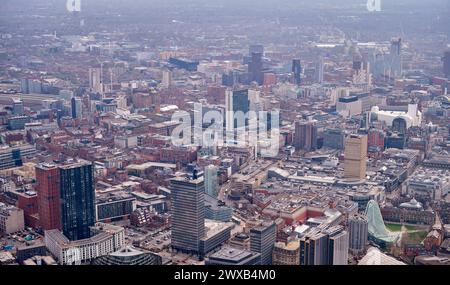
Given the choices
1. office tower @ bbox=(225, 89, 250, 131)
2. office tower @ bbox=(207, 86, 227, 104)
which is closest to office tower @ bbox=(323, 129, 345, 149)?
office tower @ bbox=(225, 89, 250, 131)

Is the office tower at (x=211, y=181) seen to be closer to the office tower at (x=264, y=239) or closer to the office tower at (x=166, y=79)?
the office tower at (x=264, y=239)

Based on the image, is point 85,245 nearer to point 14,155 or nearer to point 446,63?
point 14,155

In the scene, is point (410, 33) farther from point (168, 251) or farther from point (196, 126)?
point (168, 251)

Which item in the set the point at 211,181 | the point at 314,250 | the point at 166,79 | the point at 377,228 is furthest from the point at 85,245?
the point at 166,79

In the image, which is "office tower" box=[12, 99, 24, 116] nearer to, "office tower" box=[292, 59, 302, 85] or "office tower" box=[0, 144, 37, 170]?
"office tower" box=[0, 144, 37, 170]

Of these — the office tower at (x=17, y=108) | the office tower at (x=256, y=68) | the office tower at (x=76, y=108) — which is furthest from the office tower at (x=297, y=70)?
the office tower at (x=17, y=108)

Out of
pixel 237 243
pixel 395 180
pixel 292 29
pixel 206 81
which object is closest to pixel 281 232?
pixel 237 243
